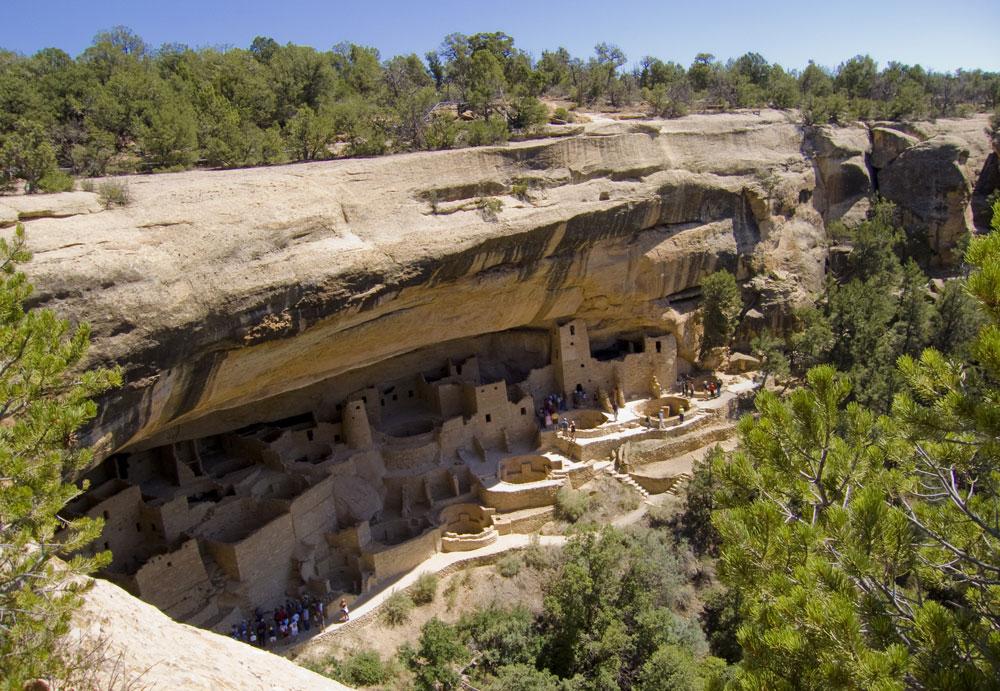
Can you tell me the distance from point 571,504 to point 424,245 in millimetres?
6903

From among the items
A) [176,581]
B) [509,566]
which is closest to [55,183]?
[176,581]

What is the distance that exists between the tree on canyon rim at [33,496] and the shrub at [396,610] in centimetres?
890

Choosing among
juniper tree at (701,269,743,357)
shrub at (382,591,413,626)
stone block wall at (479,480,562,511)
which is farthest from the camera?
juniper tree at (701,269,743,357)

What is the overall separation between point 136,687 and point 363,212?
1031 cm

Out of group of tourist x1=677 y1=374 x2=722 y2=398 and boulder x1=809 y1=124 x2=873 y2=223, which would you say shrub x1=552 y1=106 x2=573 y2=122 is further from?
boulder x1=809 y1=124 x2=873 y2=223

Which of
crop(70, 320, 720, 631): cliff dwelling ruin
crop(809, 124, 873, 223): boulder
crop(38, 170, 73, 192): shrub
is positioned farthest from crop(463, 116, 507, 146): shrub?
crop(809, 124, 873, 223): boulder

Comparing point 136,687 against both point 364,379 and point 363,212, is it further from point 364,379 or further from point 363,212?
point 364,379

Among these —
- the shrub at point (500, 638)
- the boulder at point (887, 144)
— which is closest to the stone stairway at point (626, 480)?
the shrub at point (500, 638)

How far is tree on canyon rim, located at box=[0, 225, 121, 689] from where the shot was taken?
5684 millimetres

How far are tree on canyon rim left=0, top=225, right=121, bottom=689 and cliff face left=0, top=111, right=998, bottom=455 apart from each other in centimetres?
440

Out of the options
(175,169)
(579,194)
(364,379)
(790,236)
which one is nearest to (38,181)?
(175,169)

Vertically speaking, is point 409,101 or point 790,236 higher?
point 409,101

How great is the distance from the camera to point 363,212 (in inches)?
578

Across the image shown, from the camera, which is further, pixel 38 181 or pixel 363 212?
pixel 363 212
